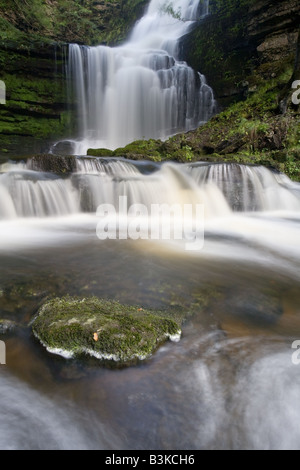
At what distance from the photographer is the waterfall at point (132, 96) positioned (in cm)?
1594

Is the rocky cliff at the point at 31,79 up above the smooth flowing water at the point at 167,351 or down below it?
above

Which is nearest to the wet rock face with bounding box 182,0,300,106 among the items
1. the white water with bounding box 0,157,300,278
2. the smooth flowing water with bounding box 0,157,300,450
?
the white water with bounding box 0,157,300,278

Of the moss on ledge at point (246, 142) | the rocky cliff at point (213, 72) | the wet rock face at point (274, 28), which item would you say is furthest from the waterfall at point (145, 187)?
the wet rock face at point (274, 28)

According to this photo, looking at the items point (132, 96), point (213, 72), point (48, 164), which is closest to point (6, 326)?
point (48, 164)

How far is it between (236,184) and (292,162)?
2832mm

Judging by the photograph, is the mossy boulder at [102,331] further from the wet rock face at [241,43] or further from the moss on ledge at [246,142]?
the wet rock face at [241,43]

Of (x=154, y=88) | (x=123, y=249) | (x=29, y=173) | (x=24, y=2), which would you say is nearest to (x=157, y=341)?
(x=123, y=249)

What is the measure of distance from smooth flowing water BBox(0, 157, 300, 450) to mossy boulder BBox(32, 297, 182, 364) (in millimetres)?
76

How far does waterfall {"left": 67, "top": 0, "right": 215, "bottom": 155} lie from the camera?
1594cm

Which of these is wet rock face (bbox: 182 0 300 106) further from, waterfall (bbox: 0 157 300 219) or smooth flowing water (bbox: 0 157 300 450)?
smooth flowing water (bbox: 0 157 300 450)

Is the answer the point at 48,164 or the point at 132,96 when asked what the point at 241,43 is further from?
the point at 48,164

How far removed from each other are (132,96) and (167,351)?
17238 mm

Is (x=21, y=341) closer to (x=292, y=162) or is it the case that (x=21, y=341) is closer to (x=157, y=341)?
(x=157, y=341)

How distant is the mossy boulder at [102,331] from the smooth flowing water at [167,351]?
0.08 metres
